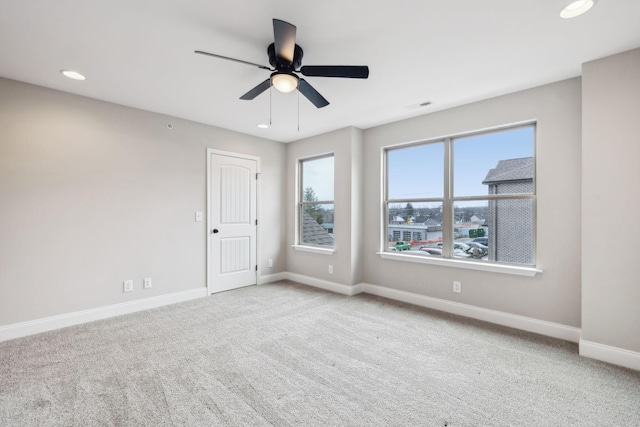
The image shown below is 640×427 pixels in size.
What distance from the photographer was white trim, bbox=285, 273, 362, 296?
4.30m

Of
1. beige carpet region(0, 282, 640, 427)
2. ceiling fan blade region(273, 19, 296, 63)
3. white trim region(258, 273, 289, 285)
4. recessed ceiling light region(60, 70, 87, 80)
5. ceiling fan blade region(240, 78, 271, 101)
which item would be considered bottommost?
beige carpet region(0, 282, 640, 427)

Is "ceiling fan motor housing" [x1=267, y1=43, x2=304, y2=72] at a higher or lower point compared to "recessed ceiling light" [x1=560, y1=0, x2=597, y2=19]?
lower

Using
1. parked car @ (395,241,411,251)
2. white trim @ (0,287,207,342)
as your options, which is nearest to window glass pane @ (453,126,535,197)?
parked car @ (395,241,411,251)

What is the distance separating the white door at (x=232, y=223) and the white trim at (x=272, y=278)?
0.37 ft

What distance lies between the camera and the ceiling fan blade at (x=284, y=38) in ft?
5.59

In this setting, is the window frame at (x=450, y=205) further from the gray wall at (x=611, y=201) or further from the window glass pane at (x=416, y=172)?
the gray wall at (x=611, y=201)

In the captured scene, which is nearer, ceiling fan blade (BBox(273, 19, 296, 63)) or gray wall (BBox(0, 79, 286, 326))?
ceiling fan blade (BBox(273, 19, 296, 63))

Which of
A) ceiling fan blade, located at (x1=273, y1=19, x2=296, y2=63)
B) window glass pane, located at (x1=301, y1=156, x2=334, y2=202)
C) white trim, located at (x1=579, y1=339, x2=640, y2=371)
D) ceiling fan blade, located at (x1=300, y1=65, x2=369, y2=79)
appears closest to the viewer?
ceiling fan blade, located at (x1=273, y1=19, x2=296, y2=63)

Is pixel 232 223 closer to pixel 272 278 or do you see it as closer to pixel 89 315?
pixel 272 278

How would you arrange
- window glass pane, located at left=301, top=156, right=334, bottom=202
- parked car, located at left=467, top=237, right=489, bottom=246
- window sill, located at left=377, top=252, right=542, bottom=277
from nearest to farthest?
window sill, located at left=377, top=252, right=542, bottom=277 < parked car, located at left=467, top=237, right=489, bottom=246 < window glass pane, located at left=301, top=156, right=334, bottom=202

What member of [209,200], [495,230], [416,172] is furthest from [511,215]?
[209,200]

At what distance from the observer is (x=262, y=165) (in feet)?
16.4

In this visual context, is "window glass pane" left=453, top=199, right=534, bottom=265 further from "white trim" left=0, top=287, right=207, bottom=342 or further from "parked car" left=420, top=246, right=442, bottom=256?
"white trim" left=0, top=287, right=207, bottom=342

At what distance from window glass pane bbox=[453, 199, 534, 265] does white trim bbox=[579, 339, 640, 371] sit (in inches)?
33.7
